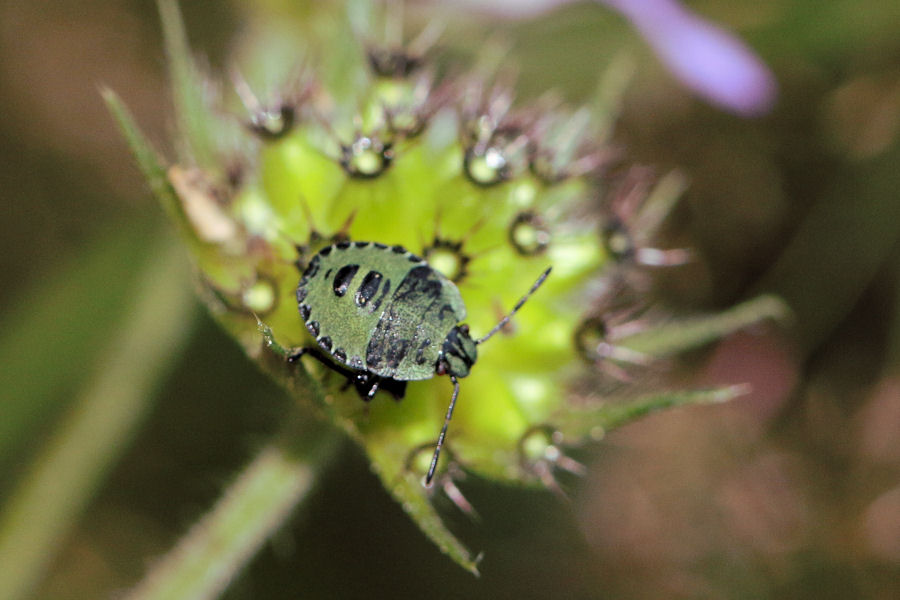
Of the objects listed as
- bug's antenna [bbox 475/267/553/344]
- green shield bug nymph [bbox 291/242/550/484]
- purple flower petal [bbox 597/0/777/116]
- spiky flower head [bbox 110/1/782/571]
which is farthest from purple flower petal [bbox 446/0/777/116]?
green shield bug nymph [bbox 291/242/550/484]

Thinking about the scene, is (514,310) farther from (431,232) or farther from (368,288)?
(368,288)

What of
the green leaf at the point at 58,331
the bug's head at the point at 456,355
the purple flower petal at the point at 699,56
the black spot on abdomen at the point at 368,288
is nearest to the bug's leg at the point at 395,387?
the bug's head at the point at 456,355

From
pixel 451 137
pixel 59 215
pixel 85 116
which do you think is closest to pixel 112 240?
pixel 59 215

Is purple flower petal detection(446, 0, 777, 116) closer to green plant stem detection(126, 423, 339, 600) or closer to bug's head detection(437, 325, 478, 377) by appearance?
bug's head detection(437, 325, 478, 377)

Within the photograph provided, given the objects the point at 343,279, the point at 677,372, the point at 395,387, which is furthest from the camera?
the point at 677,372

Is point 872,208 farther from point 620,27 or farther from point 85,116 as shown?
point 85,116

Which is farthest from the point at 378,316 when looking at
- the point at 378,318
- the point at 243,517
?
the point at 243,517

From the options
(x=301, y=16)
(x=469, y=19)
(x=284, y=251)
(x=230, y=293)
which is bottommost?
(x=230, y=293)
